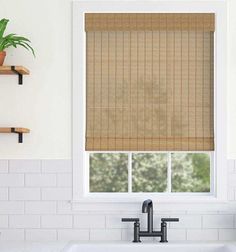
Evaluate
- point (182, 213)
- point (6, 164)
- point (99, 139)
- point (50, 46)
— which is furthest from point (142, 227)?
point (50, 46)

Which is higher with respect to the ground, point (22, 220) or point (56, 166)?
point (56, 166)

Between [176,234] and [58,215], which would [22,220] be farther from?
[176,234]

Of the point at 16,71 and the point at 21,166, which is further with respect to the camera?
the point at 21,166

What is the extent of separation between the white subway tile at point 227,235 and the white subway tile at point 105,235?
782 millimetres

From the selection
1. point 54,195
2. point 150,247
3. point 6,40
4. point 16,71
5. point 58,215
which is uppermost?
point 6,40

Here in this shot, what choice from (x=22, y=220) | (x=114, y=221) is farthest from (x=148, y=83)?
(x=22, y=220)

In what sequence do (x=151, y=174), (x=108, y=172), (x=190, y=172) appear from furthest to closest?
(x=190, y=172) < (x=151, y=174) < (x=108, y=172)

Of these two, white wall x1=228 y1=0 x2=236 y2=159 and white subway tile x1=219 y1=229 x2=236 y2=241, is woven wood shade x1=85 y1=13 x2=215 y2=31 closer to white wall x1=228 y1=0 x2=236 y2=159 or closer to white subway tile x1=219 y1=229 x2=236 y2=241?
white wall x1=228 y1=0 x2=236 y2=159

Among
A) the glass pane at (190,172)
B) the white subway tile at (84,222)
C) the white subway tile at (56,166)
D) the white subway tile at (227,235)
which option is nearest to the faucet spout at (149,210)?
the white subway tile at (84,222)

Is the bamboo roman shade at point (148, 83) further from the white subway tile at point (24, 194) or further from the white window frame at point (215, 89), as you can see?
the white subway tile at point (24, 194)

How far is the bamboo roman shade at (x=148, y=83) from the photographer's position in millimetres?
5805

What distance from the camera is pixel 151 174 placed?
14602 millimetres

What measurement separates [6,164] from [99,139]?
0.74 metres

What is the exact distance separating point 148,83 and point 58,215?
1227mm
